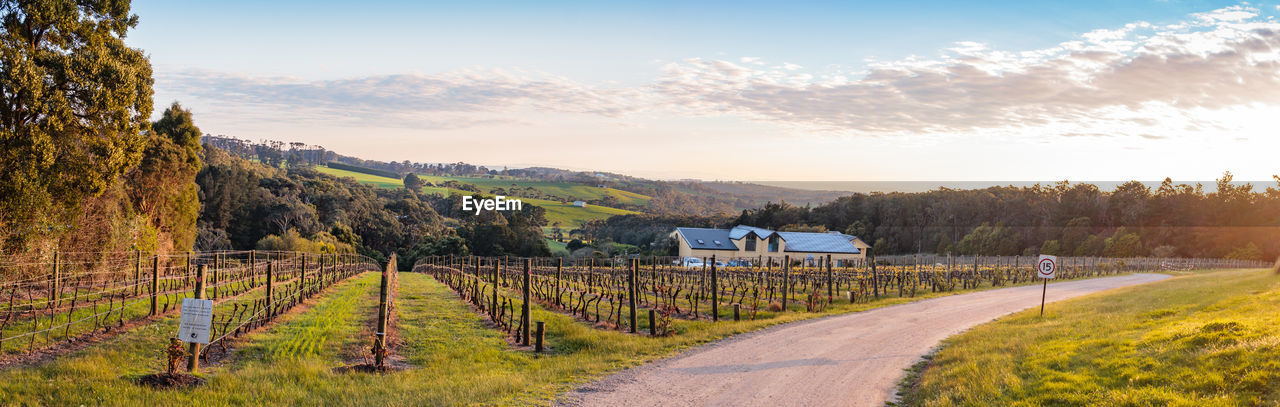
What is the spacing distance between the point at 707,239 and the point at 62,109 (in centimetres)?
5884

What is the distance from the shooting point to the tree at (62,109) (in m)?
16.8

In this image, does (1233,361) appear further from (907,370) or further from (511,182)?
(511,182)

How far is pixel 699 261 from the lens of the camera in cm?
6378

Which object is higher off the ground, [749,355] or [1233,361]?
[1233,361]

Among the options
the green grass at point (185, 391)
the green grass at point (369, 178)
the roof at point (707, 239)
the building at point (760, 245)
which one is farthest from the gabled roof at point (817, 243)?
the green grass at point (369, 178)

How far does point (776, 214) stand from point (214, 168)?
2950 inches

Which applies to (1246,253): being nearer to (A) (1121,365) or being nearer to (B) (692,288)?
(B) (692,288)

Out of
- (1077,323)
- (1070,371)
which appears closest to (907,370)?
(1070,371)

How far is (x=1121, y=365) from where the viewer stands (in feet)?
31.8

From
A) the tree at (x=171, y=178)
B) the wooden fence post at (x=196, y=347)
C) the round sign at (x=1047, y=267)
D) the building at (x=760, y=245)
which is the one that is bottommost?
the building at (x=760, y=245)

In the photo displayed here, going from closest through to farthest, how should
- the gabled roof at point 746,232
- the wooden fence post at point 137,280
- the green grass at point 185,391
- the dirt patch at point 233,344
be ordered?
the green grass at point 185,391
the dirt patch at point 233,344
the wooden fence post at point 137,280
the gabled roof at point 746,232

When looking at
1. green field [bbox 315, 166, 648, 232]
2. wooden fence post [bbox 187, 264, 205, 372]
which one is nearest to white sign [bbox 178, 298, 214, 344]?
wooden fence post [bbox 187, 264, 205, 372]

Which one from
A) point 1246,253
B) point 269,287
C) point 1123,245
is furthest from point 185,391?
point 1246,253

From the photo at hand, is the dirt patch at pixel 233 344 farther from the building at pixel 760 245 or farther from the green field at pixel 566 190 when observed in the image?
the green field at pixel 566 190
